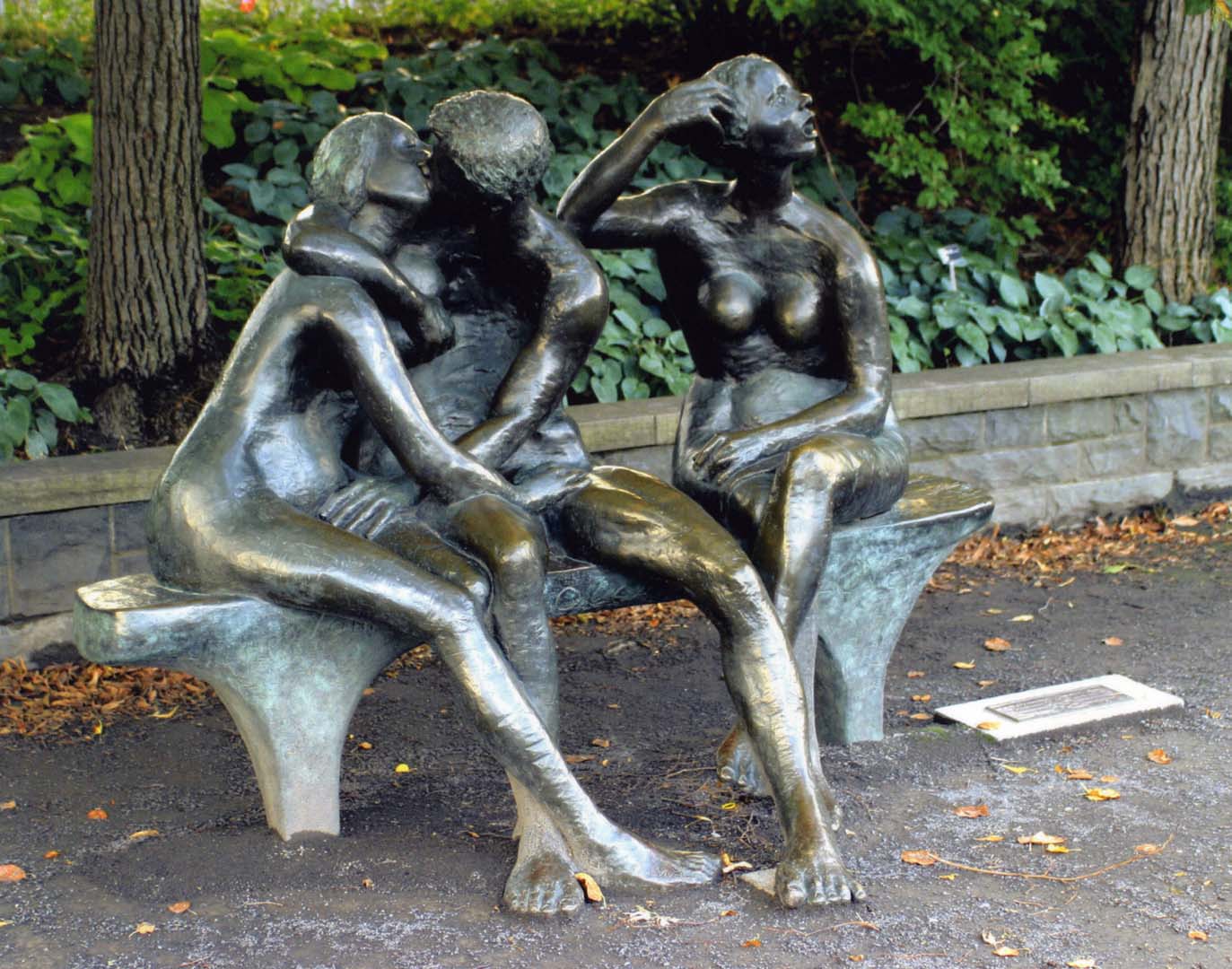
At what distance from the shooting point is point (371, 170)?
3.94 m

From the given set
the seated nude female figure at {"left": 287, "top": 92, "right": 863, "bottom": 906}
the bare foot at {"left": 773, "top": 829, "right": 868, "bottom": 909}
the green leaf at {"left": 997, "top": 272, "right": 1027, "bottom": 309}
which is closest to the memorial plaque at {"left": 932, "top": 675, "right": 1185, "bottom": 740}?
the seated nude female figure at {"left": 287, "top": 92, "right": 863, "bottom": 906}

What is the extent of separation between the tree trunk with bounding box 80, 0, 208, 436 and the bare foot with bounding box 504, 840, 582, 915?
3.23 m

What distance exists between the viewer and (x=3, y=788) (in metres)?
4.45

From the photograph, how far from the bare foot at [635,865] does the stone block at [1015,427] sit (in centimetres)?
366

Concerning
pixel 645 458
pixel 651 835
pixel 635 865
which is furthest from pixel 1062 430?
pixel 635 865

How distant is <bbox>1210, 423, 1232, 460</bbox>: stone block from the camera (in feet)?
24.1

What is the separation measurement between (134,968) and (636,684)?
2.25 m

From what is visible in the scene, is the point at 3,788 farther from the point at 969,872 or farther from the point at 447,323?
Result: the point at 969,872

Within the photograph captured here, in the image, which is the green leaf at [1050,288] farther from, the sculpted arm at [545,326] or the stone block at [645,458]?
the sculpted arm at [545,326]

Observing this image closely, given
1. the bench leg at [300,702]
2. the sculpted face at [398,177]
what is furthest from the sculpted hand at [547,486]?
the sculpted face at [398,177]

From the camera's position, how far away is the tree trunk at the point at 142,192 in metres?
6.04

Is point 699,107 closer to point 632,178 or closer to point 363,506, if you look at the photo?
point 632,178

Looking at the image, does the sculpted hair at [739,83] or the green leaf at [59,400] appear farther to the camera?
the green leaf at [59,400]

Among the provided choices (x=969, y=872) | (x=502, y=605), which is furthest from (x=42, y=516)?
(x=969, y=872)
